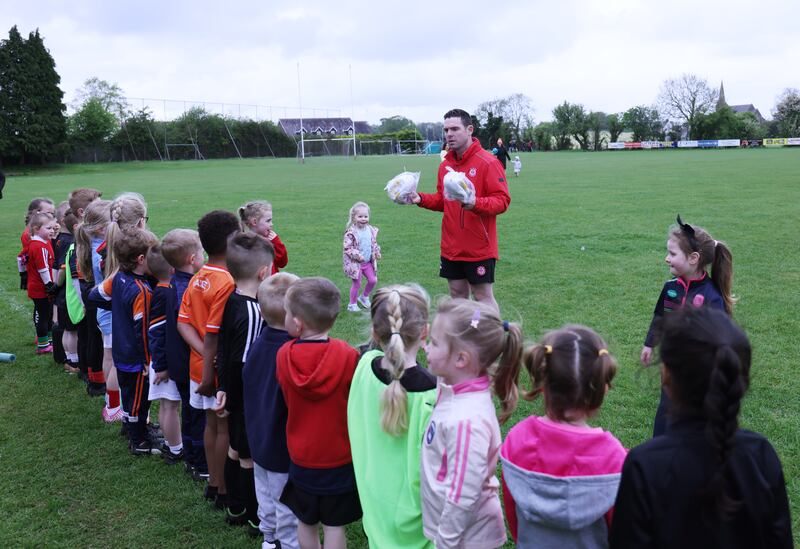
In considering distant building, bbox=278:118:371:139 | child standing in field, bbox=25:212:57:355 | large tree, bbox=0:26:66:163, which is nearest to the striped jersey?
child standing in field, bbox=25:212:57:355

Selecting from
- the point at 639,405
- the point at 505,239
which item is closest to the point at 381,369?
the point at 639,405

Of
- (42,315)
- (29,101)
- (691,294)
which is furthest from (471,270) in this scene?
(29,101)

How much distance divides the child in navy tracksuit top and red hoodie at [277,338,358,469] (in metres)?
1.85

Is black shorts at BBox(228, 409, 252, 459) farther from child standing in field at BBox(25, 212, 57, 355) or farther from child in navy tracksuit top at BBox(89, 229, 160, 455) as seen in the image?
child standing in field at BBox(25, 212, 57, 355)

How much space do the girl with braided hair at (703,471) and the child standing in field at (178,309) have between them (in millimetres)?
→ 2846

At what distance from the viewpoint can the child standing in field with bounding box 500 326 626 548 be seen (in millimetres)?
1897

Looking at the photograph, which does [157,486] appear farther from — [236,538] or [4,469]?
[4,469]

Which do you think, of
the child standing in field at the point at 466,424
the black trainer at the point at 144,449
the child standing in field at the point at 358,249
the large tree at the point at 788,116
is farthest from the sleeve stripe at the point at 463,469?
the large tree at the point at 788,116

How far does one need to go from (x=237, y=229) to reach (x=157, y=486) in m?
1.70

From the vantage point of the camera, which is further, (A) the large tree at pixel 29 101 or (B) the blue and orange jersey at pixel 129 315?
(A) the large tree at pixel 29 101

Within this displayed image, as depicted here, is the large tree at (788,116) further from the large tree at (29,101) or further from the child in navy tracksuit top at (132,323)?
the child in navy tracksuit top at (132,323)

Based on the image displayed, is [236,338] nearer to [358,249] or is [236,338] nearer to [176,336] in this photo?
[176,336]

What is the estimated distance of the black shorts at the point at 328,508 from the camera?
2.67 m

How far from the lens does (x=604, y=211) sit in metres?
15.1
